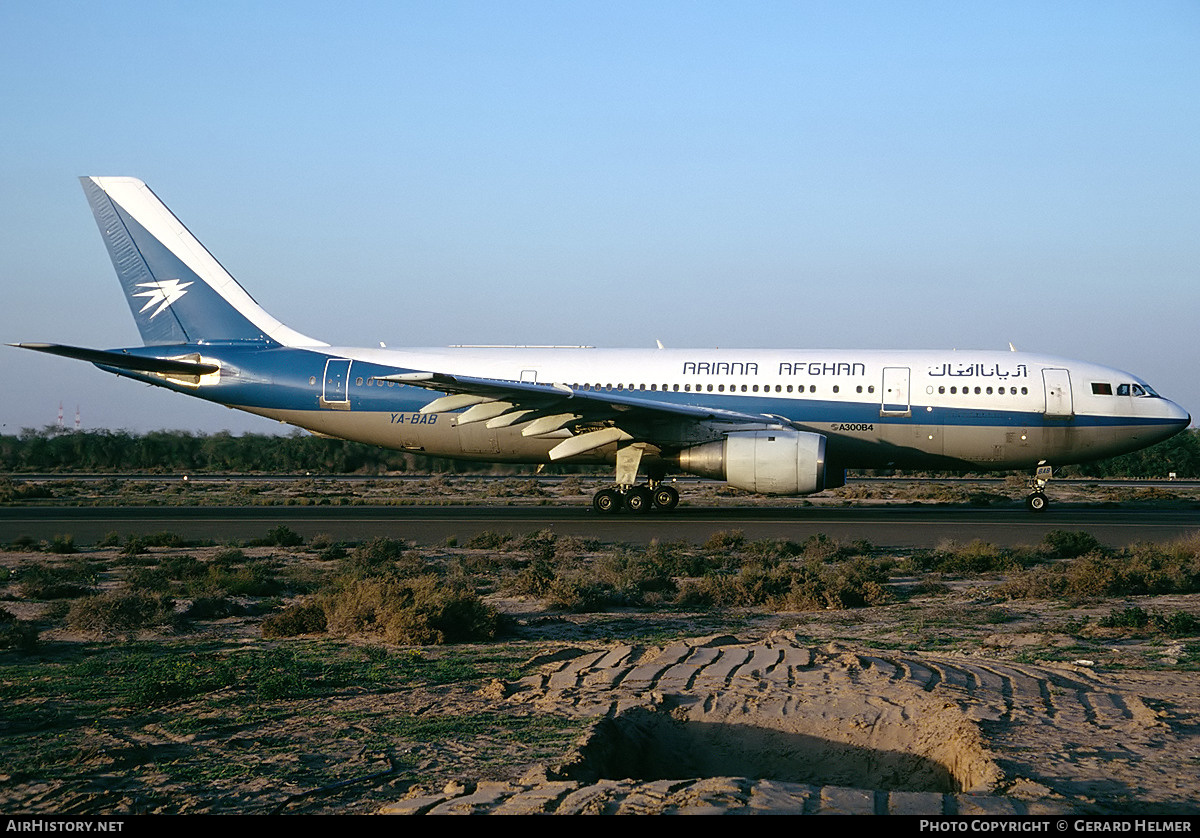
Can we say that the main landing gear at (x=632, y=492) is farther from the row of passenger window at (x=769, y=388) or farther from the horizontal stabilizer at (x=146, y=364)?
the horizontal stabilizer at (x=146, y=364)

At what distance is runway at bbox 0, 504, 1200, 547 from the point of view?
18.0 m

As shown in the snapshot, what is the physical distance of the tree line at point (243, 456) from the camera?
5631cm

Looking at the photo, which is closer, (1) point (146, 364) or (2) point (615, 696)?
(2) point (615, 696)

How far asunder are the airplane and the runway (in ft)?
3.81

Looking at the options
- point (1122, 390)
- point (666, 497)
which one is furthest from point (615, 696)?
point (1122, 390)

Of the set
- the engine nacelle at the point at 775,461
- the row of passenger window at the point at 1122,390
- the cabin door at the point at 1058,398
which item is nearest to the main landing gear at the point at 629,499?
the engine nacelle at the point at 775,461

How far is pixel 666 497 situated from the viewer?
22.2 m

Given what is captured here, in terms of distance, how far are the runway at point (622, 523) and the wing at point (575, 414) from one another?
1.75 metres

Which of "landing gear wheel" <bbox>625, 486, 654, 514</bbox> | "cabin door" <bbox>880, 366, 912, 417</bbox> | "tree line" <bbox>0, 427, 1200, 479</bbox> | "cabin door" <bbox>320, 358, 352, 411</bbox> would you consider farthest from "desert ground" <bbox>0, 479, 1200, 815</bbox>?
"tree line" <bbox>0, 427, 1200, 479</bbox>

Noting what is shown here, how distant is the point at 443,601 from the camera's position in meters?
8.71

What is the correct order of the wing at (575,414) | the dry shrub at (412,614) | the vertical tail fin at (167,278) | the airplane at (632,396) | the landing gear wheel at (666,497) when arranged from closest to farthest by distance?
the dry shrub at (412,614)
the wing at (575,414)
the airplane at (632,396)
the landing gear wheel at (666,497)
the vertical tail fin at (167,278)

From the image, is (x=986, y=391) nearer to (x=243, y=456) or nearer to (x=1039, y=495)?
(x=1039, y=495)

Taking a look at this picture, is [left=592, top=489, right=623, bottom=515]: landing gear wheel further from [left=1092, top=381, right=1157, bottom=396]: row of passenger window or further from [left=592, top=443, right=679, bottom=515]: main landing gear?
[left=1092, top=381, right=1157, bottom=396]: row of passenger window

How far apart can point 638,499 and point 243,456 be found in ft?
151
